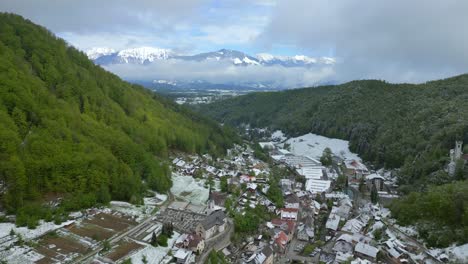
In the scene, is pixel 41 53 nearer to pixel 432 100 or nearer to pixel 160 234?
pixel 160 234

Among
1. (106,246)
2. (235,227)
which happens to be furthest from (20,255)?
(235,227)

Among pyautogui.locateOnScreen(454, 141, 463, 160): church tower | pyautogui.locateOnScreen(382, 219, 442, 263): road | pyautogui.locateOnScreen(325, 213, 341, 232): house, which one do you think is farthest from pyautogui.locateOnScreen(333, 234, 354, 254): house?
pyautogui.locateOnScreen(454, 141, 463, 160): church tower

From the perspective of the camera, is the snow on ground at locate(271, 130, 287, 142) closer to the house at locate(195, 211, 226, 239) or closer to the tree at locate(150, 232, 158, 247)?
the house at locate(195, 211, 226, 239)

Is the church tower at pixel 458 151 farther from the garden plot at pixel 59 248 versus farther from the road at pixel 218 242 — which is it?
the garden plot at pixel 59 248

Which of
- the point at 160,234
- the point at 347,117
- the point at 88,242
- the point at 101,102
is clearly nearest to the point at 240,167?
the point at 101,102

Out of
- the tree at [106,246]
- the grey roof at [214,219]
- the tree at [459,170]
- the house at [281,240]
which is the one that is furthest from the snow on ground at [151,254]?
the tree at [459,170]

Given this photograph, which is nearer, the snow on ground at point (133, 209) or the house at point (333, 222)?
the snow on ground at point (133, 209)
